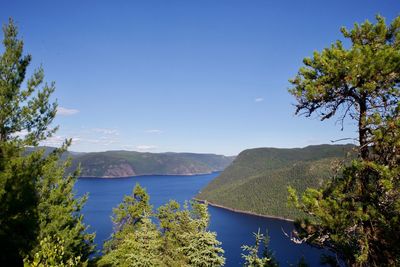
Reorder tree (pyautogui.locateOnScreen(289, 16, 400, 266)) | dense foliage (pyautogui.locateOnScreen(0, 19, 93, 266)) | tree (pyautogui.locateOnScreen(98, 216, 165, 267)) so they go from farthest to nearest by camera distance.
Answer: tree (pyautogui.locateOnScreen(98, 216, 165, 267)) → dense foliage (pyautogui.locateOnScreen(0, 19, 93, 266)) → tree (pyautogui.locateOnScreen(289, 16, 400, 266))

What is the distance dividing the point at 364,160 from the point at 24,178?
16989 millimetres

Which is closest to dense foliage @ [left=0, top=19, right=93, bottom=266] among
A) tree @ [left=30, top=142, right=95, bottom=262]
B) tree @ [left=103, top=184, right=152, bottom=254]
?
tree @ [left=30, top=142, right=95, bottom=262]

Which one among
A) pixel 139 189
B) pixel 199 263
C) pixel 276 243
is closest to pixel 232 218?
pixel 276 243

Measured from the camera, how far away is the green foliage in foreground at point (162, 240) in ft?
80.3

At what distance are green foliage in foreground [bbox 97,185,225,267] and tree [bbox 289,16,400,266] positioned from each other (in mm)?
13107

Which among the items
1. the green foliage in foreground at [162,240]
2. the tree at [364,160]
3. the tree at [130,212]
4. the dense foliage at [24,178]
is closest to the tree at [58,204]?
the dense foliage at [24,178]

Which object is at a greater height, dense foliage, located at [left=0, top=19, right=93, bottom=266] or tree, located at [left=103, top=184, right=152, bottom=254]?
dense foliage, located at [left=0, top=19, right=93, bottom=266]

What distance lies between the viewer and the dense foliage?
16.8 meters

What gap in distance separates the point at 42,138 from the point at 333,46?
17.0 metres

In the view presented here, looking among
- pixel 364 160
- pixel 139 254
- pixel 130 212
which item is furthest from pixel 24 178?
pixel 130 212

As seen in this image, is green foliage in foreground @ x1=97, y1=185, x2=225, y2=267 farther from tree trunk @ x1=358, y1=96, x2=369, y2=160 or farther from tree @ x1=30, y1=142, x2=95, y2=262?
tree trunk @ x1=358, y1=96, x2=369, y2=160

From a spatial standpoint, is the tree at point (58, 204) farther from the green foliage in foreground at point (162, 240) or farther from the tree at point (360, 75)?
the tree at point (360, 75)

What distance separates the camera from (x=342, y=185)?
39.5 ft

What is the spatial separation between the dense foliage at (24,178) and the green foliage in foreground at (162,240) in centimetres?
637
